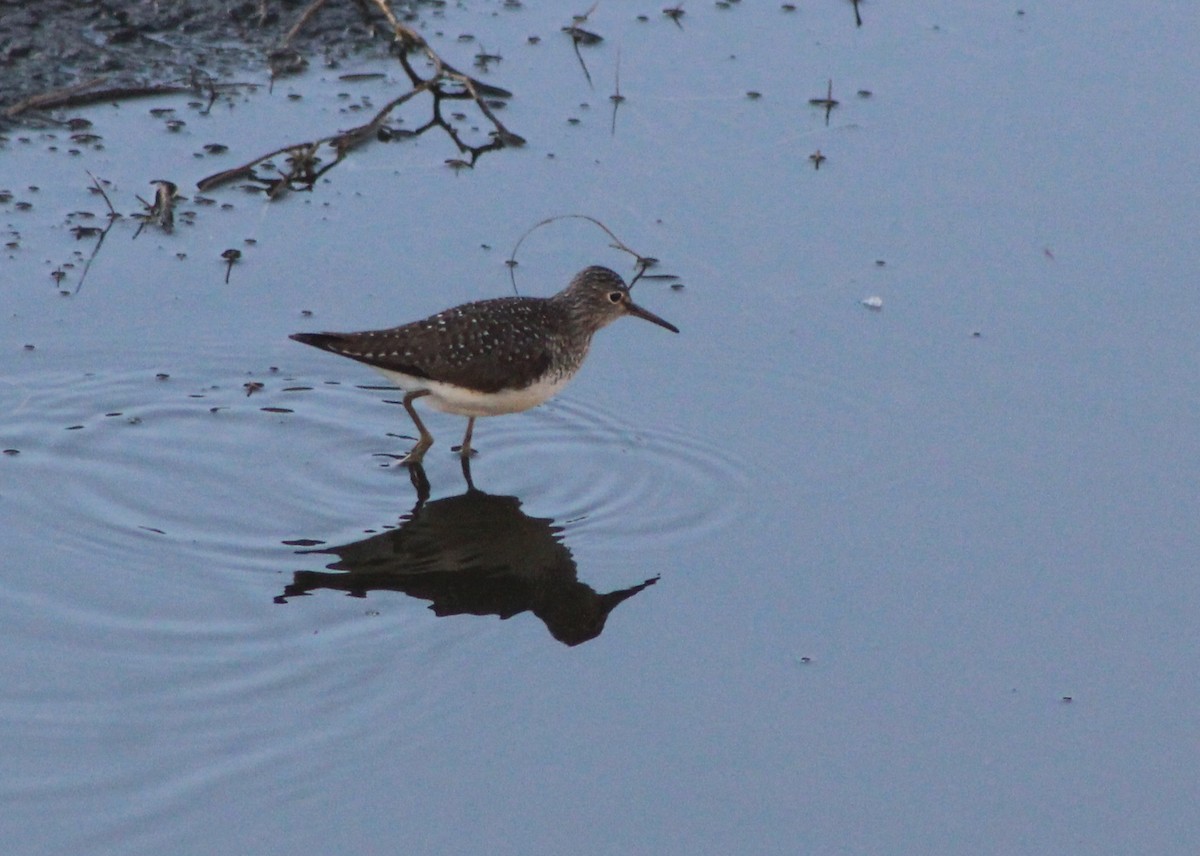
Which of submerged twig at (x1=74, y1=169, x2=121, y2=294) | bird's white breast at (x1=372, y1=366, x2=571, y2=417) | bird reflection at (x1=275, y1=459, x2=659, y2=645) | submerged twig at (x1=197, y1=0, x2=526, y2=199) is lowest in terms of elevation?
bird reflection at (x1=275, y1=459, x2=659, y2=645)

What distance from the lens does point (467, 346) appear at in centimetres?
753

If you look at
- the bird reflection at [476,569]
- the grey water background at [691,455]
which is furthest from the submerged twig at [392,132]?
the bird reflection at [476,569]

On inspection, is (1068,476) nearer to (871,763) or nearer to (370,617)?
(871,763)

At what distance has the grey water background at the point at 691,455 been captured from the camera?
5.49 meters

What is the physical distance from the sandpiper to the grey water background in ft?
0.84

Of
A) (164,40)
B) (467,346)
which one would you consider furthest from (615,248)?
(164,40)

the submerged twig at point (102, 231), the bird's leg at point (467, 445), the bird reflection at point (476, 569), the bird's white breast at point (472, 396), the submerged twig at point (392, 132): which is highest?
the submerged twig at point (392, 132)

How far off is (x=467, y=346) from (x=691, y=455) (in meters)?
1.11

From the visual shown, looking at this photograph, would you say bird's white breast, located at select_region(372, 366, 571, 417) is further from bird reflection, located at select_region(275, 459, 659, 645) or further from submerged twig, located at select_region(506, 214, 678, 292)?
submerged twig, located at select_region(506, 214, 678, 292)

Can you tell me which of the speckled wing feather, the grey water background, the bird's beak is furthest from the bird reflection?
the bird's beak

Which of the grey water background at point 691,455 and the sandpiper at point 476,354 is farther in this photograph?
the sandpiper at point 476,354

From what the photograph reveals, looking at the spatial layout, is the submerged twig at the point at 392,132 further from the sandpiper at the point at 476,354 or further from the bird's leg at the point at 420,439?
the bird's leg at the point at 420,439

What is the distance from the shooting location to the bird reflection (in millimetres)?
6461

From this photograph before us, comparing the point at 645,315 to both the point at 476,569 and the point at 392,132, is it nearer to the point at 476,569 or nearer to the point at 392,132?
the point at 476,569
